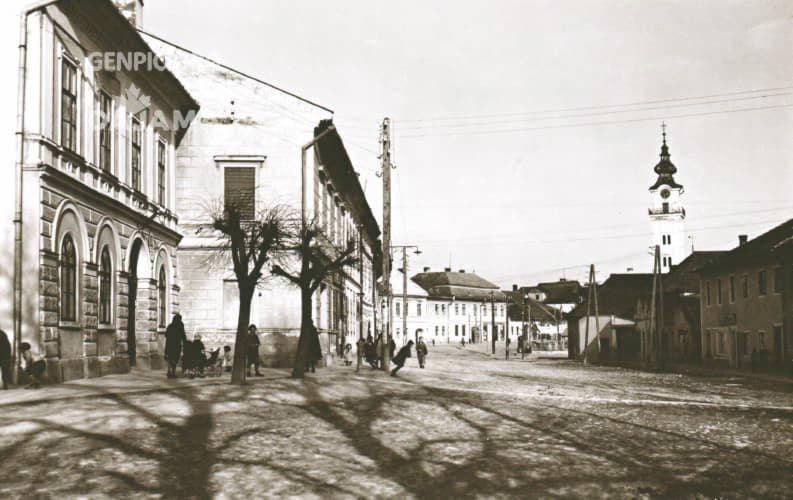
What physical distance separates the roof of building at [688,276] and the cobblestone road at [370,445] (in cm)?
4117

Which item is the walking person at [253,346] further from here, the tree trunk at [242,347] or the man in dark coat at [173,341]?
the tree trunk at [242,347]

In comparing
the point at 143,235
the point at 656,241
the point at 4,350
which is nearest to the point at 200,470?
the point at 4,350

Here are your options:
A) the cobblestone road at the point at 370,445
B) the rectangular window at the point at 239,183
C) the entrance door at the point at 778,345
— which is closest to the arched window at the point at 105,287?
the cobblestone road at the point at 370,445

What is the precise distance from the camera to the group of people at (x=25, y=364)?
17.1m

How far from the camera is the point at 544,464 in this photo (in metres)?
10.9

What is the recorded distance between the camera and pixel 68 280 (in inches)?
794

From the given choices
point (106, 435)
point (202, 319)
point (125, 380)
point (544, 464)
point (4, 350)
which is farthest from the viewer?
point (202, 319)

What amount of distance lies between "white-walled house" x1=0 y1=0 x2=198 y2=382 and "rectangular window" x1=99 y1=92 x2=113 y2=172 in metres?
0.05

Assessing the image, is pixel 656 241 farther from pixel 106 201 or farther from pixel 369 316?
pixel 106 201

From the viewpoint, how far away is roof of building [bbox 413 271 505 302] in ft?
468

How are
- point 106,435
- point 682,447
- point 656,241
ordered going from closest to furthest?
point 106,435 < point 682,447 < point 656,241

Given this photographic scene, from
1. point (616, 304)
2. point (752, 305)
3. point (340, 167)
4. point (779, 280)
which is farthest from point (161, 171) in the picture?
point (616, 304)

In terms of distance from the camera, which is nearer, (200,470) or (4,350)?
(200,470)

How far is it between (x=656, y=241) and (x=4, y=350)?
131496mm
